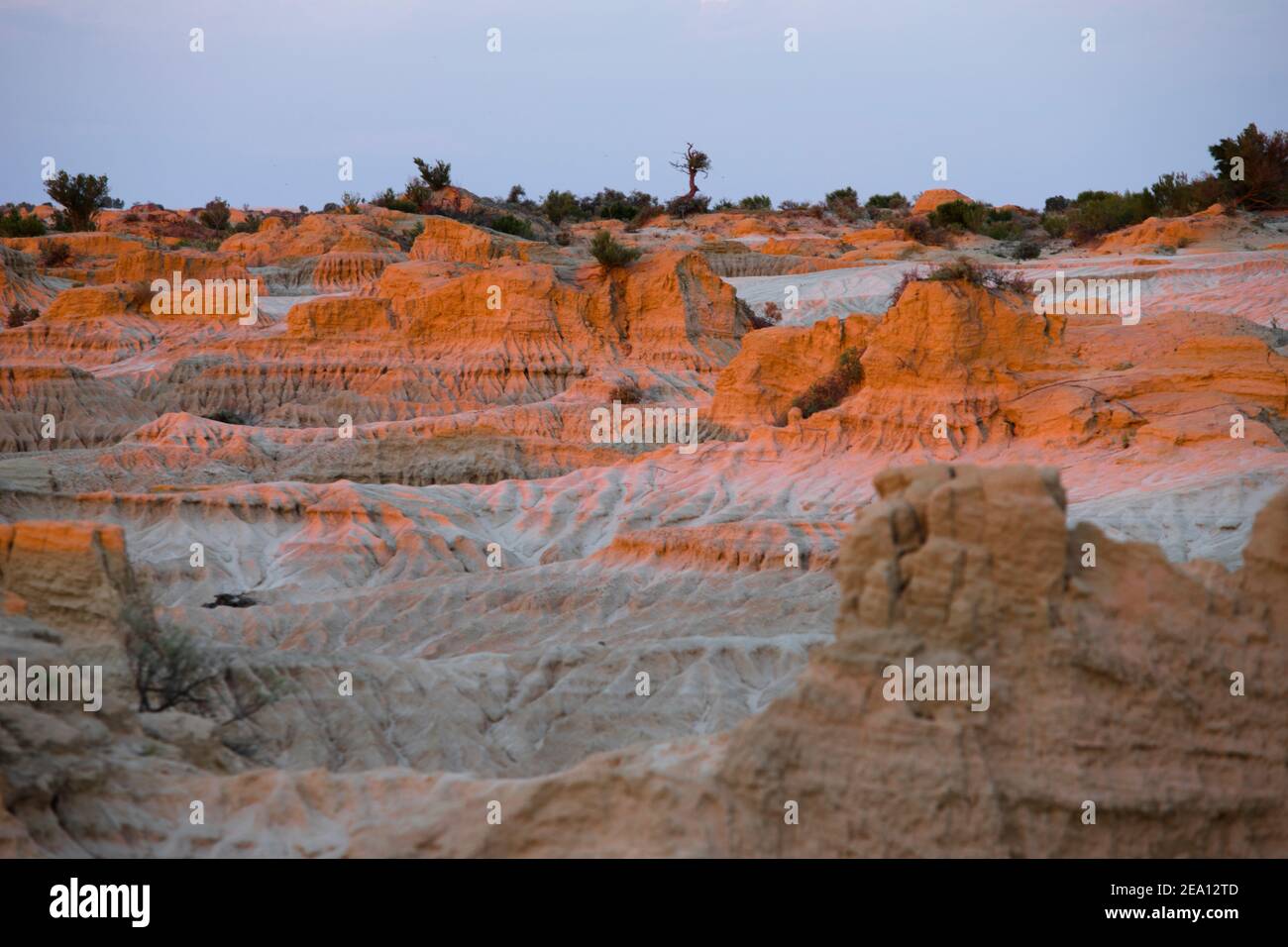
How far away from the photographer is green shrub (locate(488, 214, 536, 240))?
6331 cm

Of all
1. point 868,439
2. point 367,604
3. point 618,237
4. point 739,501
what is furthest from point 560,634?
point 618,237

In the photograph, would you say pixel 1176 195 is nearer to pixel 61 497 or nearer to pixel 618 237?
pixel 618 237

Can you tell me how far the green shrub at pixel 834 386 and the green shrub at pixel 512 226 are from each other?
111ft

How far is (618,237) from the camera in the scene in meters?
63.4

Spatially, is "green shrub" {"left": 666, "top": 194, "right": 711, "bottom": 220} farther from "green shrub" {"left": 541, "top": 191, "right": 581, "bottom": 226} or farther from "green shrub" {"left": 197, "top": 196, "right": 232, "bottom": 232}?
"green shrub" {"left": 197, "top": 196, "right": 232, "bottom": 232}

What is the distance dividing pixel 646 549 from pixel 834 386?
8.37 metres

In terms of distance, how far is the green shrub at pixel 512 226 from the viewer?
208 feet

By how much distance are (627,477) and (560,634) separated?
9.56 metres

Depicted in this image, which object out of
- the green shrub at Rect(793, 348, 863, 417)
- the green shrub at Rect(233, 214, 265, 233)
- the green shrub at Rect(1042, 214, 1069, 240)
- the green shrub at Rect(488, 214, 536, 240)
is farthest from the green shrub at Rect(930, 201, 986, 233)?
the green shrub at Rect(793, 348, 863, 417)

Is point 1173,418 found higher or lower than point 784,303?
lower

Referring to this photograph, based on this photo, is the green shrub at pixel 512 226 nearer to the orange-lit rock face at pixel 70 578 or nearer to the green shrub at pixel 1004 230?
the green shrub at pixel 1004 230

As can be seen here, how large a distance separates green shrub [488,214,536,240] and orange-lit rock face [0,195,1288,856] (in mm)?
5586

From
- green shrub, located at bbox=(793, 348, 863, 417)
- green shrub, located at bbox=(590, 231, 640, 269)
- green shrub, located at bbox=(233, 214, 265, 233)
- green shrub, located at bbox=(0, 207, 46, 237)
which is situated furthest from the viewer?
green shrub, located at bbox=(233, 214, 265, 233)
